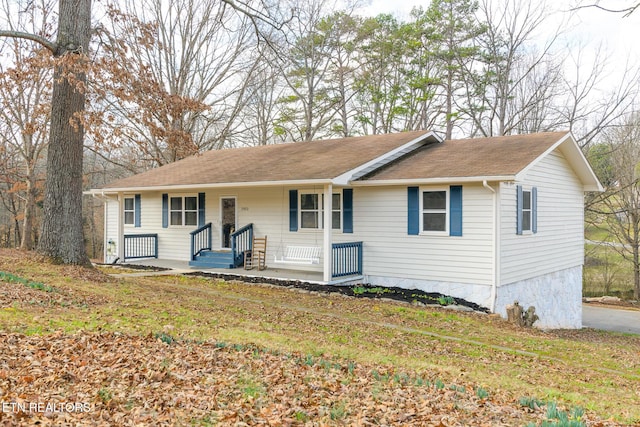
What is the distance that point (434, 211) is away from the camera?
12.9 metres

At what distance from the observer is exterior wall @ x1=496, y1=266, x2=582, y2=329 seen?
12875mm

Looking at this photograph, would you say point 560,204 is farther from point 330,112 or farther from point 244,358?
point 330,112

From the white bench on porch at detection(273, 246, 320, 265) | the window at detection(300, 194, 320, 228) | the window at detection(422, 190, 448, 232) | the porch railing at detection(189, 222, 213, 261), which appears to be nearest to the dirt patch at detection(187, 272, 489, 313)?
the white bench on porch at detection(273, 246, 320, 265)

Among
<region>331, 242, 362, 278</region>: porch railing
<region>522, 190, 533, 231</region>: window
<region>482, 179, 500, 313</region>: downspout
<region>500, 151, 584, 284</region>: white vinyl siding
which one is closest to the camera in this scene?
<region>482, 179, 500, 313</region>: downspout

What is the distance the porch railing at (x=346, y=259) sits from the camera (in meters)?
13.3

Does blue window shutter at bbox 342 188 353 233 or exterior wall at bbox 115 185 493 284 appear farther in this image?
blue window shutter at bbox 342 188 353 233

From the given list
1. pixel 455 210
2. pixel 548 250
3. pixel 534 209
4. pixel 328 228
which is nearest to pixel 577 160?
pixel 548 250

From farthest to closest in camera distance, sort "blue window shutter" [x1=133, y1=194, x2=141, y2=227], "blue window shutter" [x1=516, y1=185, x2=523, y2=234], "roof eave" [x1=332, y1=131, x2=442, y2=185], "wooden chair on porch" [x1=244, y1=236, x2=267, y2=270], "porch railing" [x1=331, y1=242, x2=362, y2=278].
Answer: "blue window shutter" [x1=133, y1=194, x2=141, y2=227]
"wooden chair on porch" [x1=244, y1=236, x2=267, y2=270]
"porch railing" [x1=331, y1=242, x2=362, y2=278]
"blue window shutter" [x1=516, y1=185, x2=523, y2=234]
"roof eave" [x1=332, y1=131, x2=442, y2=185]

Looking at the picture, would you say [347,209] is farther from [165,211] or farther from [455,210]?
[165,211]

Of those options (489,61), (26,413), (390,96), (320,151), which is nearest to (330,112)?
(390,96)

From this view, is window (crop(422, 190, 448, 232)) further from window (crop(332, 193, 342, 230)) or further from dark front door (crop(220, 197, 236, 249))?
dark front door (crop(220, 197, 236, 249))

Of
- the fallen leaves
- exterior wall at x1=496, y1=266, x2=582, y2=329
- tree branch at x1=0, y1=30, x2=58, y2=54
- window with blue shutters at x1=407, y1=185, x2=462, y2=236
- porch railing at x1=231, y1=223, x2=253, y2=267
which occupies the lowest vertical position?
exterior wall at x1=496, y1=266, x2=582, y2=329

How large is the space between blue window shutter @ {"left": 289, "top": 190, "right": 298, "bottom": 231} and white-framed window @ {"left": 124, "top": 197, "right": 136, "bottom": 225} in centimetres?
767

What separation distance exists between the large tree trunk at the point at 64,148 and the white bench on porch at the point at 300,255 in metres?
5.52
